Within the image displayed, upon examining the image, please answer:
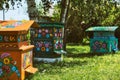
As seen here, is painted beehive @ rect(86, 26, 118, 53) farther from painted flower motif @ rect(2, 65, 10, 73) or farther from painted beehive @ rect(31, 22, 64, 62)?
painted flower motif @ rect(2, 65, 10, 73)

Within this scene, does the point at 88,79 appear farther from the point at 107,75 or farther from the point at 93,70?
the point at 93,70

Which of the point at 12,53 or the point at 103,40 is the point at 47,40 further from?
the point at 12,53

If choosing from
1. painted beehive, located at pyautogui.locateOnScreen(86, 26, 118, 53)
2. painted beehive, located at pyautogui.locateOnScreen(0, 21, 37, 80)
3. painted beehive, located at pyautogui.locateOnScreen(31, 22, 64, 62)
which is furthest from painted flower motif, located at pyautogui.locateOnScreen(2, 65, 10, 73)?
painted beehive, located at pyautogui.locateOnScreen(86, 26, 118, 53)

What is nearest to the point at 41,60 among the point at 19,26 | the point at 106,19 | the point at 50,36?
the point at 50,36

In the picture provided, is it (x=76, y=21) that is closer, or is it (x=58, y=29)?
(x=58, y=29)

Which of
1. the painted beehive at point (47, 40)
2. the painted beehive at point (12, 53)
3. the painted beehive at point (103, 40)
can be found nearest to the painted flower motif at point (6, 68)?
the painted beehive at point (12, 53)

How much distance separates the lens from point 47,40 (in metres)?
15.3

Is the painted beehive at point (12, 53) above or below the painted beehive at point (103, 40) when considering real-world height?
above

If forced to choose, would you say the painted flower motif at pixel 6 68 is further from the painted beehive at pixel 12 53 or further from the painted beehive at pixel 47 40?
the painted beehive at pixel 47 40

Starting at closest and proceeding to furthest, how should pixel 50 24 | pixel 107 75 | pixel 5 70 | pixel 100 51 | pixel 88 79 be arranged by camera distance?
1. pixel 5 70
2. pixel 88 79
3. pixel 107 75
4. pixel 50 24
5. pixel 100 51

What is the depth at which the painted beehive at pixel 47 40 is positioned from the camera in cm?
1512

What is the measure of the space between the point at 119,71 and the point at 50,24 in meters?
3.93

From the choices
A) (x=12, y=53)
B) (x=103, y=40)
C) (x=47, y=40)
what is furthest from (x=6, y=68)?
(x=103, y=40)

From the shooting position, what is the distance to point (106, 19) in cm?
3509
